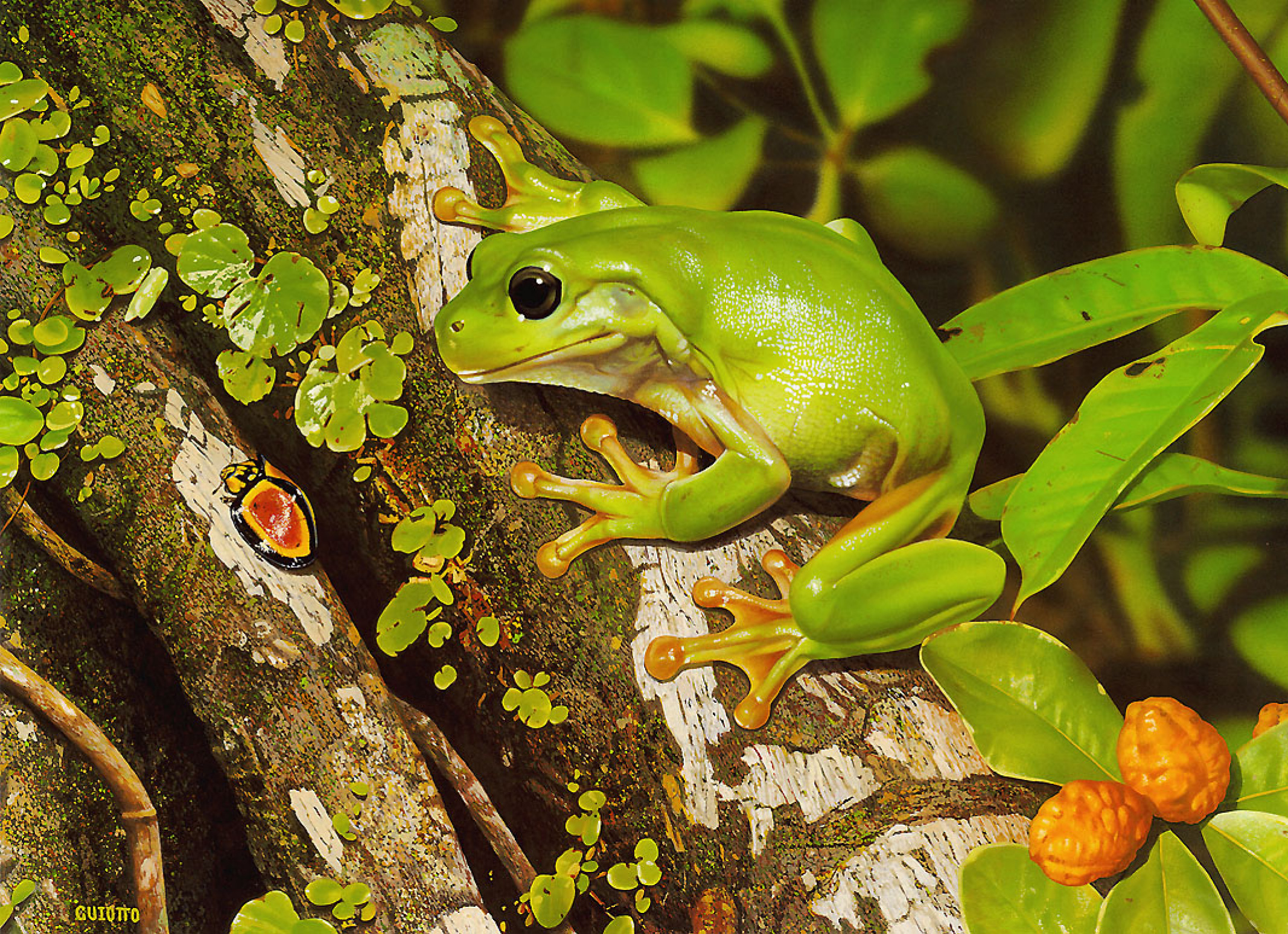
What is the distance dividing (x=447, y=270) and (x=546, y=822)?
29.1 inches

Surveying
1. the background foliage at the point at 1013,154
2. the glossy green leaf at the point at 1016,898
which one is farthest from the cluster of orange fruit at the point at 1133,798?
the background foliage at the point at 1013,154

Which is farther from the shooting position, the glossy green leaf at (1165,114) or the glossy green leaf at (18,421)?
the glossy green leaf at (1165,114)

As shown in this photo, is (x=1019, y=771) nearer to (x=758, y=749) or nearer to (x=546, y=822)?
(x=758, y=749)

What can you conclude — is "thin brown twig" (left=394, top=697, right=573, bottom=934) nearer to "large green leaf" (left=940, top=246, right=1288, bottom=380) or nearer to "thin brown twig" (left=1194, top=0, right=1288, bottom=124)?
"large green leaf" (left=940, top=246, right=1288, bottom=380)

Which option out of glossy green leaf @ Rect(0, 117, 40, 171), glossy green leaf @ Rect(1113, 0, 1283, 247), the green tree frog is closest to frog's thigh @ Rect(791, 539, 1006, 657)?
the green tree frog

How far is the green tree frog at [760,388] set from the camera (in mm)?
1017

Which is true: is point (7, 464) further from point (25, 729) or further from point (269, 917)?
point (269, 917)

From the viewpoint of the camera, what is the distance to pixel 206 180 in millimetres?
1121

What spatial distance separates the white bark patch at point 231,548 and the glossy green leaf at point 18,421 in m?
0.16

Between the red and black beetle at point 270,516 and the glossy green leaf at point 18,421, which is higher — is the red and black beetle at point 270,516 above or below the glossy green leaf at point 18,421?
below

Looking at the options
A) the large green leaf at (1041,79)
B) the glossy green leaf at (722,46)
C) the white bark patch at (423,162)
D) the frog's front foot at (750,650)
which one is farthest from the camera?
the glossy green leaf at (722,46)

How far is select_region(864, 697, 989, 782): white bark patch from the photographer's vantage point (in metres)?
0.99

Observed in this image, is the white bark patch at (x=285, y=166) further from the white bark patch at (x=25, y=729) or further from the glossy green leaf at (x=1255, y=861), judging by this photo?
the glossy green leaf at (x=1255, y=861)

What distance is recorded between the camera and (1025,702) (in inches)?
39.0
